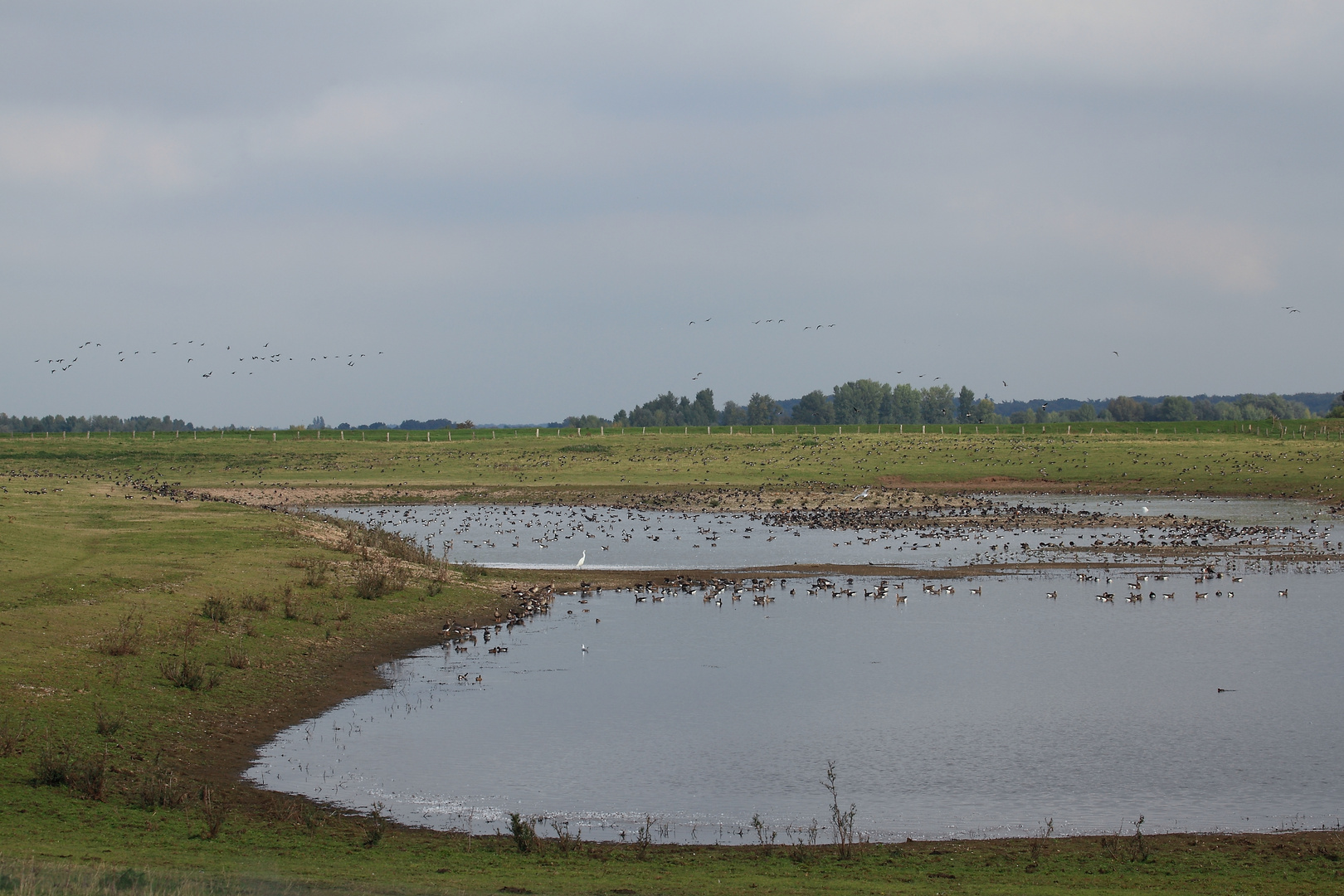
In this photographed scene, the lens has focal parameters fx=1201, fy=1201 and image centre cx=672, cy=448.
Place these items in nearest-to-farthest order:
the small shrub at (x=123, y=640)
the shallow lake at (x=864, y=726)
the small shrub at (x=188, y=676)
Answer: the shallow lake at (x=864, y=726), the small shrub at (x=188, y=676), the small shrub at (x=123, y=640)

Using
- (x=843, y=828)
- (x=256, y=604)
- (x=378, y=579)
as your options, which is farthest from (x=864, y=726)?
(x=378, y=579)

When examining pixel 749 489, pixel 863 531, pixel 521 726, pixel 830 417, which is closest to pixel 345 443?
pixel 749 489

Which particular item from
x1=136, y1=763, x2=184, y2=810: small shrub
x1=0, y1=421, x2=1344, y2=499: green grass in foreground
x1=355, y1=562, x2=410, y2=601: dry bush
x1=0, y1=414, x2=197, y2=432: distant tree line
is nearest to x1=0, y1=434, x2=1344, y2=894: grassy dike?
x1=136, y1=763, x2=184, y2=810: small shrub

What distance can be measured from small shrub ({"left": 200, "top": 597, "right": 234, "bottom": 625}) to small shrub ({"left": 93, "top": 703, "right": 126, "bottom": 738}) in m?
6.13

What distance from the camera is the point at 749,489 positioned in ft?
221

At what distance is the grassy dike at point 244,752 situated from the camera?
12.0 metres

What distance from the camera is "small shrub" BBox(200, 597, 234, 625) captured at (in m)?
24.2

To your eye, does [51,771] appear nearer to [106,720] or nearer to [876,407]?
[106,720]

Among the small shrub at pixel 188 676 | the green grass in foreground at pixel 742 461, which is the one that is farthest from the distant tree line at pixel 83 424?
the small shrub at pixel 188 676

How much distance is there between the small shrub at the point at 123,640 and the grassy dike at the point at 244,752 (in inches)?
2.7

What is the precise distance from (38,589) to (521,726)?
11.9 metres

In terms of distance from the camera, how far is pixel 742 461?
266ft

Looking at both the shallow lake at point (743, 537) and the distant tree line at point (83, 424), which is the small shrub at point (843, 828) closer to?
the shallow lake at point (743, 537)

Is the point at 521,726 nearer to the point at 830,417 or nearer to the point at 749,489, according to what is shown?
the point at 749,489
